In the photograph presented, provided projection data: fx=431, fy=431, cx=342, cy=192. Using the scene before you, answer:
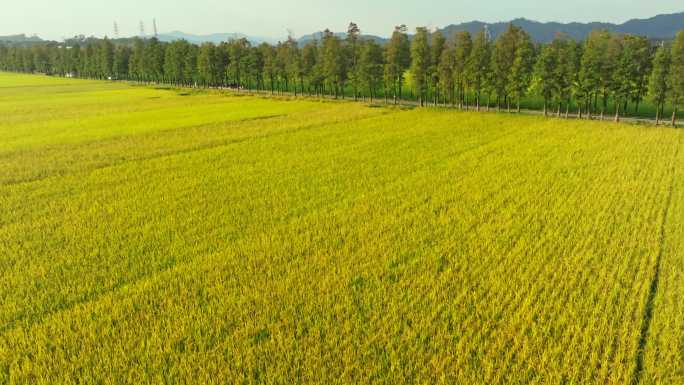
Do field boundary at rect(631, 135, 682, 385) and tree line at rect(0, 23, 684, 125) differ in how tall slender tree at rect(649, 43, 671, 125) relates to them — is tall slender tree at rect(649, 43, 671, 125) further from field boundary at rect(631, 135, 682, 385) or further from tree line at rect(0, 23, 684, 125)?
field boundary at rect(631, 135, 682, 385)

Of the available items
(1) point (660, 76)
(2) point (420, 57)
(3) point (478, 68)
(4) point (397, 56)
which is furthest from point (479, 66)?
(1) point (660, 76)

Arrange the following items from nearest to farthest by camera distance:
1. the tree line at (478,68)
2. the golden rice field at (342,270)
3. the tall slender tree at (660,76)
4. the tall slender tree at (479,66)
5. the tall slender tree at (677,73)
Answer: the golden rice field at (342,270) → the tall slender tree at (677,73) → the tall slender tree at (660,76) → the tree line at (478,68) → the tall slender tree at (479,66)

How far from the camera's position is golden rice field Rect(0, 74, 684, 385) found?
29.5ft

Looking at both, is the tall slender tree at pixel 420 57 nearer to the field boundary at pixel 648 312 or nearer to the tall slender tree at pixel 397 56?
the tall slender tree at pixel 397 56

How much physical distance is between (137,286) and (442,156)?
23284mm

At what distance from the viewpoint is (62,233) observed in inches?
643

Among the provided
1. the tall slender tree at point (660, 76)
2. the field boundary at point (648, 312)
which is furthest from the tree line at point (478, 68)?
the field boundary at point (648, 312)

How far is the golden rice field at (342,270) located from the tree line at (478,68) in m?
30.7

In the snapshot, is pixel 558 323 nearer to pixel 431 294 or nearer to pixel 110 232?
pixel 431 294

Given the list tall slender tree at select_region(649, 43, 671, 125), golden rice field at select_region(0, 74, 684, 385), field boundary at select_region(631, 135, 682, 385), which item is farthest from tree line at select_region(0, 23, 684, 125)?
field boundary at select_region(631, 135, 682, 385)

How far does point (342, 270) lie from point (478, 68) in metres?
61.7

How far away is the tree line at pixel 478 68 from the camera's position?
2185 inches

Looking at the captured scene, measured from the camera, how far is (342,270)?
1316 cm

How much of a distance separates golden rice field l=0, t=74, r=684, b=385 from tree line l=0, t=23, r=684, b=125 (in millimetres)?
30667
